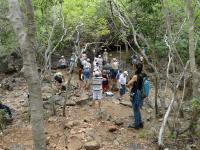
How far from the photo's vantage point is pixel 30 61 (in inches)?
252

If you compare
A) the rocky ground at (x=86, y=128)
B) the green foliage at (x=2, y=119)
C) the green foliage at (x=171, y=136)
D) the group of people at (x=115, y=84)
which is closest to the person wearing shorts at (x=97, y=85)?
the group of people at (x=115, y=84)

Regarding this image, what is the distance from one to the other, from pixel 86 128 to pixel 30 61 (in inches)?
281

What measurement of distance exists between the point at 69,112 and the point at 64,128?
98.9 inches

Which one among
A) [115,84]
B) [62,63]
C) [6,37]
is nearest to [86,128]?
[115,84]

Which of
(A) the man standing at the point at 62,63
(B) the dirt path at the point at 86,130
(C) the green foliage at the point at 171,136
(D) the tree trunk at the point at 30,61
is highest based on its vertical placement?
(D) the tree trunk at the point at 30,61

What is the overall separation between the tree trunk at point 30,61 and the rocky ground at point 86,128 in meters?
4.71

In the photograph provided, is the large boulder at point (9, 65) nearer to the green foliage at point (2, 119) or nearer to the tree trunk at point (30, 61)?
the green foliage at point (2, 119)

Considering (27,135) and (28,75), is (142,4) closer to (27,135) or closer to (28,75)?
(27,135)

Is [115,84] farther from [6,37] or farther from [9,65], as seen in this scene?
[9,65]

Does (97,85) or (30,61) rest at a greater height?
(30,61)

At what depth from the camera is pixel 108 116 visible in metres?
14.6

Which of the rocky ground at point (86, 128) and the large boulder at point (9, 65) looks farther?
the large boulder at point (9, 65)

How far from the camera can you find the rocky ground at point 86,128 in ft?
38.0

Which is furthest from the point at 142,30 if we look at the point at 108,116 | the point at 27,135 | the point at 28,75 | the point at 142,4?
the point at 28,75
